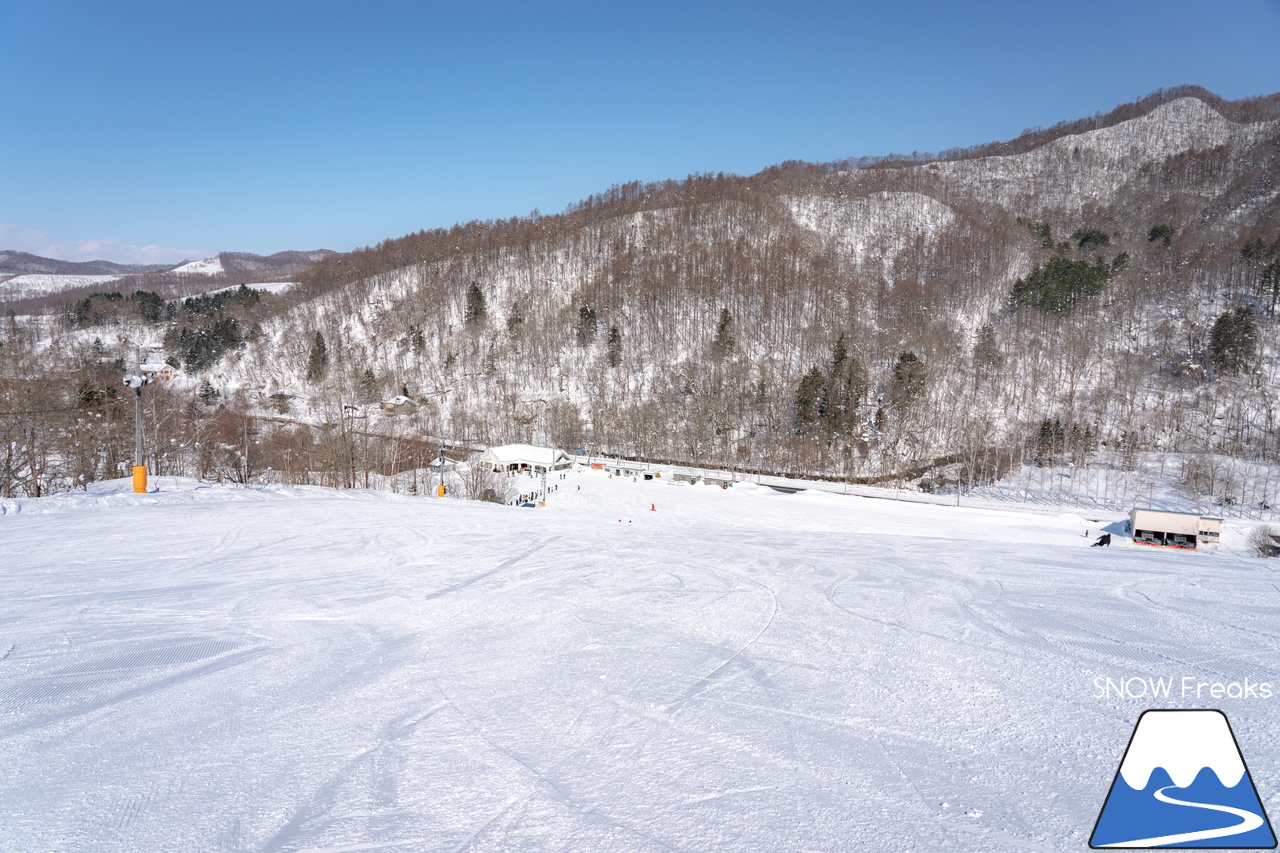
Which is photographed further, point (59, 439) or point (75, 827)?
point (59, 439)

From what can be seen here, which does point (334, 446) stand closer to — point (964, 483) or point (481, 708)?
point (481, 708)

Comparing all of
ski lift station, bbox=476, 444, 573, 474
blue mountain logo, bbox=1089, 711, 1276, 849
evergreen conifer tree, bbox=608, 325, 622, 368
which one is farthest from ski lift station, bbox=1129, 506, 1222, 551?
evergreen conifer tree, bbox=608, 325, 622, 368

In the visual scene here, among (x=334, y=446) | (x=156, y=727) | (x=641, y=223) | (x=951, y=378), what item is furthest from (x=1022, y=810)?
(x=641, y=223)

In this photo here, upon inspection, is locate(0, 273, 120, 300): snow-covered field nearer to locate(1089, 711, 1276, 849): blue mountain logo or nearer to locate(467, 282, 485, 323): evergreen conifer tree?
locate(467, 282, 485, 323): evergreen conifer tree

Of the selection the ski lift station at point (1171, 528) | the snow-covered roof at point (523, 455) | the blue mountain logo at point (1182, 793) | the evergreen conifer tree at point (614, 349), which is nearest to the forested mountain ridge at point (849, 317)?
the evergreen conifer tree at point (614, 349)

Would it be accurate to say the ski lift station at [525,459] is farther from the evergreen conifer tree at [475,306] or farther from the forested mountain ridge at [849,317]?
the evergreen conifer tree at [475,306]

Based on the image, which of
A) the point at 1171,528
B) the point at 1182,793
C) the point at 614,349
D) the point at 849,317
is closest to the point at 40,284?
the point at 614,349

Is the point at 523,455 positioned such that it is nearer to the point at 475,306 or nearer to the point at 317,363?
the point at 475,306
